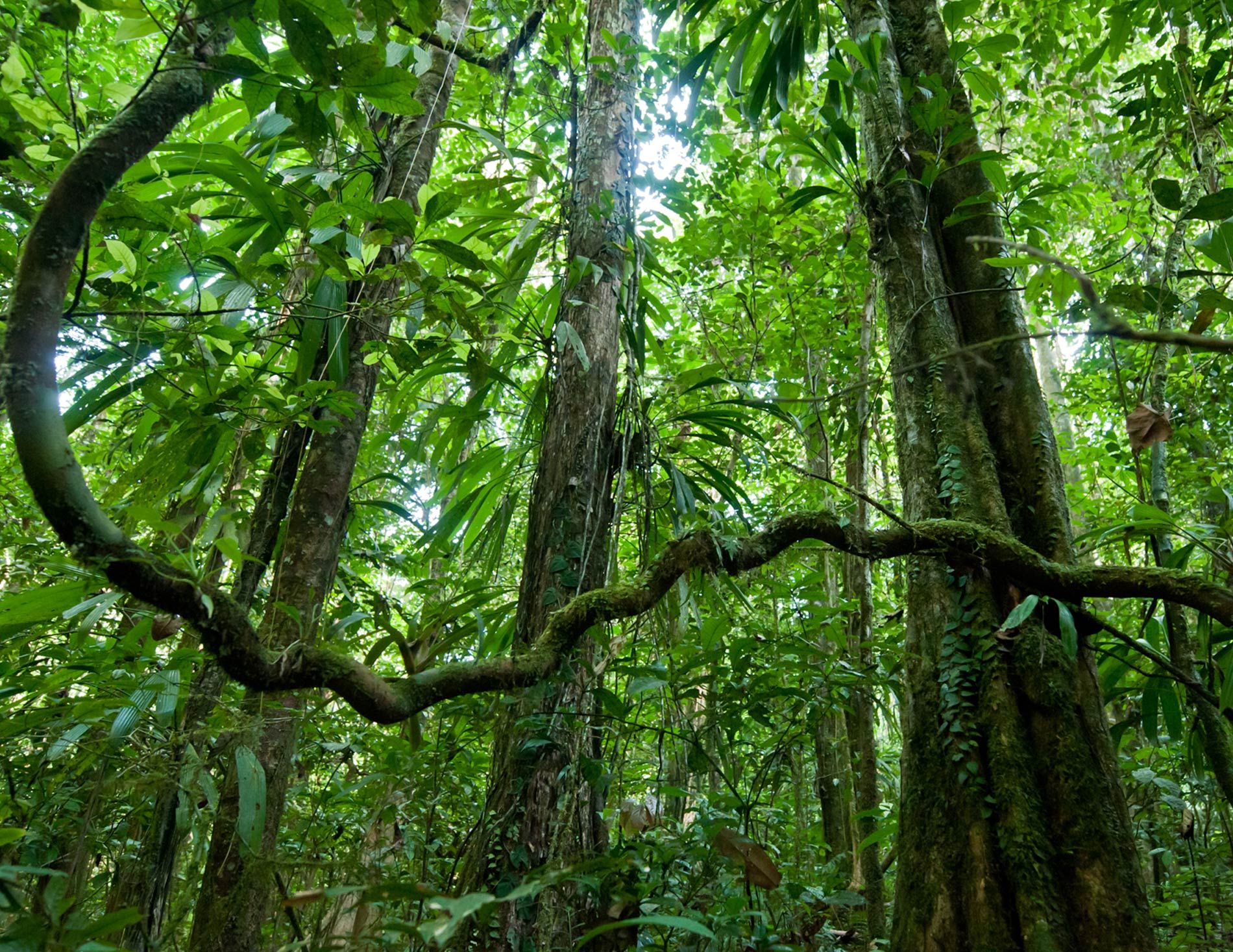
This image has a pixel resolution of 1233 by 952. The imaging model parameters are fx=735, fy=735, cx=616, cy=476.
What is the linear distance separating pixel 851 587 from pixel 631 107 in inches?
97.4

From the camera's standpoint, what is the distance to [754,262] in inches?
158

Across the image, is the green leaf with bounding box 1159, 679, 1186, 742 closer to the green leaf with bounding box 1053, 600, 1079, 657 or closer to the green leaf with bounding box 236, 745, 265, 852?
the green leaf with bounding box 1053, 600, 1079, 657

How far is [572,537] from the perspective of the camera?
1.74m

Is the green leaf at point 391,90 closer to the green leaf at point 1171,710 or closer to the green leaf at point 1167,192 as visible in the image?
the green leaf at point 1167,192

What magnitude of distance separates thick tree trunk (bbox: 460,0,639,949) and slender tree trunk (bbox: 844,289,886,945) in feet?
3.19

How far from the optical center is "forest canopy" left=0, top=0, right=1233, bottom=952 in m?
1.19

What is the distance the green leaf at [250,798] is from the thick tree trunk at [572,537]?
19.2 inches

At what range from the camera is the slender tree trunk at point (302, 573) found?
1.71m

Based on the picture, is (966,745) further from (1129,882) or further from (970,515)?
(970,515)

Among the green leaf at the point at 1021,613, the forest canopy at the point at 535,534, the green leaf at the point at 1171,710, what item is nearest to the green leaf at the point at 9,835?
the forest canopy at the point at 535,534

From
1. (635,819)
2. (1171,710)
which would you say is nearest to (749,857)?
(635,819)

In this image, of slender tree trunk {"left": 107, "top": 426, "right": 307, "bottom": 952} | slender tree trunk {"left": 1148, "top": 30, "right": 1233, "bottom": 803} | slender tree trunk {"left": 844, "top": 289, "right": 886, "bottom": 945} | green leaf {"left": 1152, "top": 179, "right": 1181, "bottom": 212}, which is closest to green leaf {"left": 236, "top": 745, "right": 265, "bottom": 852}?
slender tree trunk {"left": 107, "top": 426, "right": 307, "bottom": 952}

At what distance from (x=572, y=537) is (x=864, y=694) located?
1259 millimetres

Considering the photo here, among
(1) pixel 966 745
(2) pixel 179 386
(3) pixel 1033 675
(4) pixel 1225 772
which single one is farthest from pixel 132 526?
(4) pixel 1225 772
